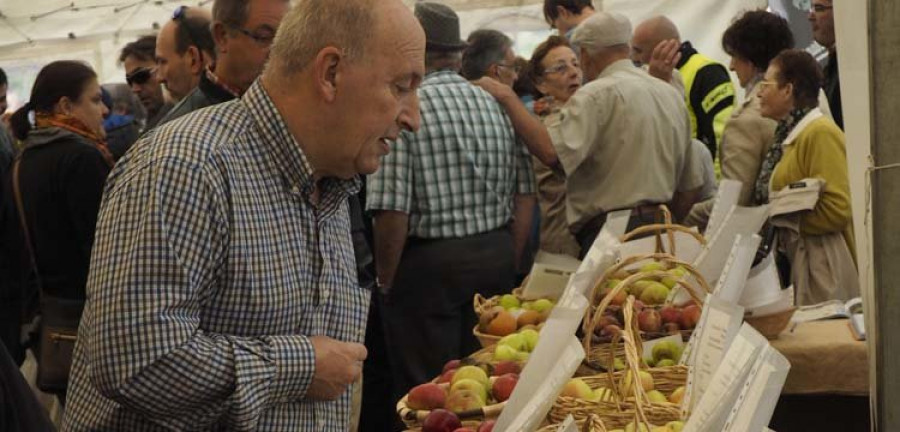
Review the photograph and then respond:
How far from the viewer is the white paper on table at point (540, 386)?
7.26 feet

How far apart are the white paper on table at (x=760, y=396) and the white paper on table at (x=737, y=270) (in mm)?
1207

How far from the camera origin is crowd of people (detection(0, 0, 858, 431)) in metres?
2.08

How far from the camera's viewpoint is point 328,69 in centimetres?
220

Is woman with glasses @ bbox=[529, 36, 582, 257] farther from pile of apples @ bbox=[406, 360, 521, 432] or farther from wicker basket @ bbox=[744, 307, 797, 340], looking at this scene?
pile of apples @ bbox=[406, 360, 521, 432]

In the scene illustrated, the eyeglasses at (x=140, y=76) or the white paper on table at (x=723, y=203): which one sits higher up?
the eyeglasses at (x=140, y=76)

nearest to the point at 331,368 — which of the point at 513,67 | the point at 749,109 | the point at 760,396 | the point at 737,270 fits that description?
the point at 760,396

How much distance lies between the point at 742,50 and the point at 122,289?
183 inches

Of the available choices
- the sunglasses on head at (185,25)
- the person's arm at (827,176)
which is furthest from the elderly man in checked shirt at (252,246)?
the person's arm at (827,176)

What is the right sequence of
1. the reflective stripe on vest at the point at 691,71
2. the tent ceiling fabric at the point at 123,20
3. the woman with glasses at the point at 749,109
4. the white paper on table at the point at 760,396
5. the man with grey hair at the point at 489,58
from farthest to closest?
the tent ceiling fabric at the point at 123,20, the reflective stripe on vest at the point at 691,71, the man with grey hair at the point at 489,58, the woman with glasses at the point at 749,109, the white paper on table at the point at 760,396

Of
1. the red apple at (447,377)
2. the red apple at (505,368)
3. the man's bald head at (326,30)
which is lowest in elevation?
the red apple at (447,377)

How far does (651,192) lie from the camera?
530 cm

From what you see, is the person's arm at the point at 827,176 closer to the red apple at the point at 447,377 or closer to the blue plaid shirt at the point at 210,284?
the red apple at the point at 447,377

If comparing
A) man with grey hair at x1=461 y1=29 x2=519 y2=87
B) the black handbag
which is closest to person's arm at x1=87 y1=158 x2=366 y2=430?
the black handbag

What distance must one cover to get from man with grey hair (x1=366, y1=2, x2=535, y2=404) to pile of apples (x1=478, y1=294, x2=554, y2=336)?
881 millimetres
